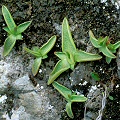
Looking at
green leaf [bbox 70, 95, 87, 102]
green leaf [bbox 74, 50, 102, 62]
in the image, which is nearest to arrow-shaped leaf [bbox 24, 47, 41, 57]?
green leaf [bbox 74, 50, 102, 62]

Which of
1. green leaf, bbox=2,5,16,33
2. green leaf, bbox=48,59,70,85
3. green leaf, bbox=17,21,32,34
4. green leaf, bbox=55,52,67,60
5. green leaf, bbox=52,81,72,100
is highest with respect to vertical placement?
green leaf, bbox=2,5,16,33

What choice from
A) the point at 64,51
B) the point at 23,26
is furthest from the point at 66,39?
the point at 23,26

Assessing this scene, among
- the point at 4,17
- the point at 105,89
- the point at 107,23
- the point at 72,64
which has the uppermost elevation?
the point at 4,17

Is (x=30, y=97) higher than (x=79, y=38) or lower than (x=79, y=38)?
lower

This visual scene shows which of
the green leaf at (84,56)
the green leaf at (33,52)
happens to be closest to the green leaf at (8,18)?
the green leaf at (33,52)

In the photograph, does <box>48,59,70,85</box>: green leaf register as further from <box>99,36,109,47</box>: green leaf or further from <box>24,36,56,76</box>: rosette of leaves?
<box>99,36,109,47</box>: green leaf

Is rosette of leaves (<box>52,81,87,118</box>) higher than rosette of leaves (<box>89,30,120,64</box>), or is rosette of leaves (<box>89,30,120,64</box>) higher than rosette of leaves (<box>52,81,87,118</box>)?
rosette of leaves (<box>89,30,120,64</box>)

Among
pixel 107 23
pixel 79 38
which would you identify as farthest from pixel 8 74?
pixel 107 23

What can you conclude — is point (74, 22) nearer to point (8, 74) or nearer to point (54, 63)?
point (54, 63)
